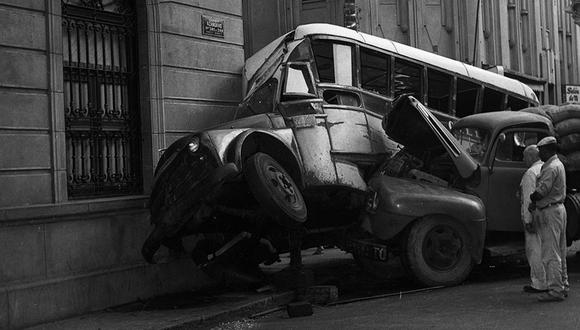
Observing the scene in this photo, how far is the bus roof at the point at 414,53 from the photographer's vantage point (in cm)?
1078

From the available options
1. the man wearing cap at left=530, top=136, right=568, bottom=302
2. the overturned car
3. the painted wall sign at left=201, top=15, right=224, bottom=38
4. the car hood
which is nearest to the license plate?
the overturned car

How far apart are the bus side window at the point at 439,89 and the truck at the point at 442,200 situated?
1182 mm

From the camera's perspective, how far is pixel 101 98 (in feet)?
31.4

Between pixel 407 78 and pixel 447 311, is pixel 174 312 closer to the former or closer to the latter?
pixel 447 311

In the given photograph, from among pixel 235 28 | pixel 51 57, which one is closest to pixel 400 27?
pixel 235 28

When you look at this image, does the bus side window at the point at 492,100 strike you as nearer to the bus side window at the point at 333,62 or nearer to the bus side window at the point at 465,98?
the bus side window at the point at 465,98

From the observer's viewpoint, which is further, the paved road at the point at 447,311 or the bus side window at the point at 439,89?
the bus side window at the point at 439,89

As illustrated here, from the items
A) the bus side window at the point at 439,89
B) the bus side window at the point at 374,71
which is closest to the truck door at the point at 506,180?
the bus side window at the point at 439,89

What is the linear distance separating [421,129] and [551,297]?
Result: 3.02 meters

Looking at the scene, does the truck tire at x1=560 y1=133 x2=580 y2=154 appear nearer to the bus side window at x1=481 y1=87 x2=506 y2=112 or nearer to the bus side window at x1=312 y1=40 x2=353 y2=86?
the bus side window at x1=481 y1=87 x2=506 y2=112

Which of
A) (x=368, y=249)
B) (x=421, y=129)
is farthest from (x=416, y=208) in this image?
(x=421, y=129)

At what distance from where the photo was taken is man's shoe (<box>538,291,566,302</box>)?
8.33 m

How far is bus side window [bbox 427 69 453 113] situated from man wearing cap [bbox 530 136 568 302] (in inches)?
139

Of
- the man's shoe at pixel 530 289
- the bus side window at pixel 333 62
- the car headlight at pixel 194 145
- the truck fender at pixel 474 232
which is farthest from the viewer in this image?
the bus side window at pixel 333 62
